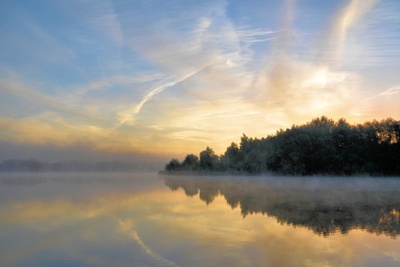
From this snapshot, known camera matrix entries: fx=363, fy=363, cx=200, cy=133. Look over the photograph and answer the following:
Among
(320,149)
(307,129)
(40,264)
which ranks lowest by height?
(40,264)

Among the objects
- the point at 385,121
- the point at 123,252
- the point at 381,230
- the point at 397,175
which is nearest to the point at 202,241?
the point at 123,252

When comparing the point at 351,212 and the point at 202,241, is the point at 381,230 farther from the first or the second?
the point at 202,241

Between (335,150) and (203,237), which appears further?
(335,150)

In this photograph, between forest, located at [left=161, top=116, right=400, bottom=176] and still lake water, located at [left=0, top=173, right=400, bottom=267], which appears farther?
forest, located at [left=161, top=116, right=400, bottom=176]

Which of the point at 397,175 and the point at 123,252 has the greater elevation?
the point at 397,175

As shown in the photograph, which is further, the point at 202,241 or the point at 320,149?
the point at 320,149

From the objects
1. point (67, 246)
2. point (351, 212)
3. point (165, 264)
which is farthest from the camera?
point (351, 212)

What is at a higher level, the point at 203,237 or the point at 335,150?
the point at 335,150

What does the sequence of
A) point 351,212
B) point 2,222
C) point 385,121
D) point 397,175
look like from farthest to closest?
point 385,121 < point 397,175 < point 351,212 < point 2,222

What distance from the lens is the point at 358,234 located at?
15750 millimetres

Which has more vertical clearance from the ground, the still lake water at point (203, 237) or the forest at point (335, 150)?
the forest at point (335, 150)

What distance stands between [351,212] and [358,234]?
283 inches

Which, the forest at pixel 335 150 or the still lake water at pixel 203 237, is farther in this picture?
the forest at pixel 335 150

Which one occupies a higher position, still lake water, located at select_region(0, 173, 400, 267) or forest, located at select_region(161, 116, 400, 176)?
forest, located at select_region(161, 116, 400, 176)
